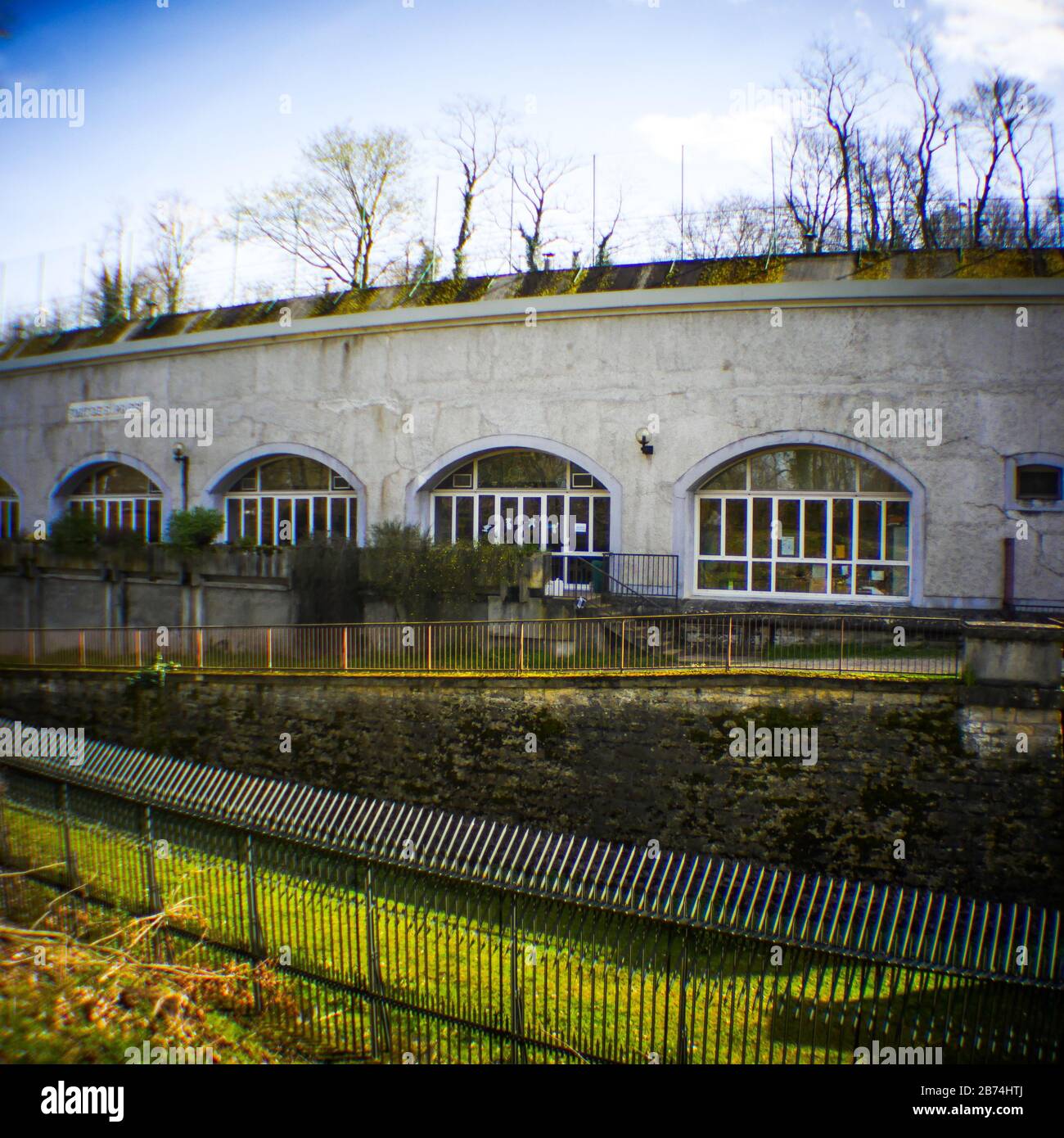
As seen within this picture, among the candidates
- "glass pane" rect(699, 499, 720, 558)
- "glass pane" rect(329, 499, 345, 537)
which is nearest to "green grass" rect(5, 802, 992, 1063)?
"glass pane" rect(699, 499, 720, 558)

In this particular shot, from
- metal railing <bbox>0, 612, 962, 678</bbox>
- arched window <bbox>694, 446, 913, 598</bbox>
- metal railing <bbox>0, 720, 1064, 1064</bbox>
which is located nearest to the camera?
metal railing <bbox>0, 720, 1064, 1064</bbox>

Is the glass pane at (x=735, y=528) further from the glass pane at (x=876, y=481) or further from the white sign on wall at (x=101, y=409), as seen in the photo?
the white sign on wall at (x=101, y=409)

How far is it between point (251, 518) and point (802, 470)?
13.4m

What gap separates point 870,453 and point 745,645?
19.1 ft

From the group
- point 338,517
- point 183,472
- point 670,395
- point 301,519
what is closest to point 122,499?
point 183,472

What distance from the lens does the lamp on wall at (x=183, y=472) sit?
2092 centimetres

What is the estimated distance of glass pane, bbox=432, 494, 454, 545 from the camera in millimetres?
19062

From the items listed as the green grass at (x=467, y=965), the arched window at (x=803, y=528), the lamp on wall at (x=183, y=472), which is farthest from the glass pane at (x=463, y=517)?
the green grass at (x=467, y=965)

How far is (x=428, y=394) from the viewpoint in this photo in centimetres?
1848

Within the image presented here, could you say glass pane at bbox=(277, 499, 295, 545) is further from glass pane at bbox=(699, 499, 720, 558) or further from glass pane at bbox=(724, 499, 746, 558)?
glass pane at bbox=(724, 499, 746, 558)

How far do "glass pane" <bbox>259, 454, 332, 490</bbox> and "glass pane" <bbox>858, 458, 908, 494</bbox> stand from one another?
39.8 feet

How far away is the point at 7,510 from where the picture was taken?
24.7m

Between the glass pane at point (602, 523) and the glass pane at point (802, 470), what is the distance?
312cm
